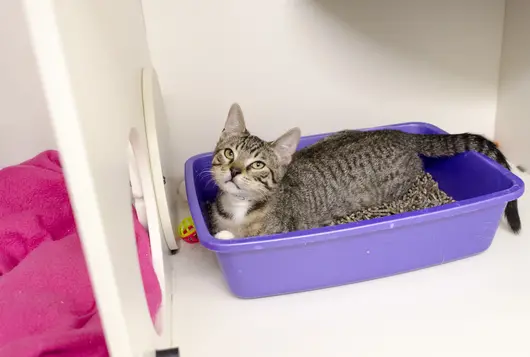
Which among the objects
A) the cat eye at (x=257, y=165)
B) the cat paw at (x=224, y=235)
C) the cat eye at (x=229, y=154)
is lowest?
the cat paw at (x=224, y=235)

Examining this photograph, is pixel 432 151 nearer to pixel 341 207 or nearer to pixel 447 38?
pixel 341 207

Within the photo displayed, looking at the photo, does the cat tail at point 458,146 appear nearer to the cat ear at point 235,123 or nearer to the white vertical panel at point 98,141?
the cat ear at point 235,123

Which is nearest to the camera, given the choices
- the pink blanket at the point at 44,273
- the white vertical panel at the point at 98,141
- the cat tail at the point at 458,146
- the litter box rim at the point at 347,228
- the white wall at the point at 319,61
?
the white vertical panel at the point at 98,141

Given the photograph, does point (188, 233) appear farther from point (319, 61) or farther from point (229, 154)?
point (319, 61)

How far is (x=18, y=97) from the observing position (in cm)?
129

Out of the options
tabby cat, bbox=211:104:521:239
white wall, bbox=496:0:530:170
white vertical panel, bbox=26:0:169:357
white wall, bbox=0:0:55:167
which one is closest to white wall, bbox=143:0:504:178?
white wall, bbox=496:0:530:170

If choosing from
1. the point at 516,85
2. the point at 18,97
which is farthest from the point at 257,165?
the point at 516,85

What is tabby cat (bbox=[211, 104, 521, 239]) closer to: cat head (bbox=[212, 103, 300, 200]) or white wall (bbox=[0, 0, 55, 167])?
cat head (bbox=[212, 103, 300, 200])

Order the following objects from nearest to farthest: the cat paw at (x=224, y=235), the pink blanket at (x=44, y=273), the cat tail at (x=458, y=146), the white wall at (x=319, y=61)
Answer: the pink blanket at (x=44, y=273)
the cat paw at (x=224, y=235)
the cat tail at (x=458, y=146)
the white wall at (x=319, y=61)

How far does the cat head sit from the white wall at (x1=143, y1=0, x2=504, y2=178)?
0.27 metres

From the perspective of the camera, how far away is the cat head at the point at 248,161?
1063mm

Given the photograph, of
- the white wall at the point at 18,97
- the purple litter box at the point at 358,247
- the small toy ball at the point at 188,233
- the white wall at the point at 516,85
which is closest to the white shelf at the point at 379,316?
the purple litter box at the point at 358,247

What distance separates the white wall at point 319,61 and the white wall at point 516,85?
1.3 inches

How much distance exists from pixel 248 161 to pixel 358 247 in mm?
284
